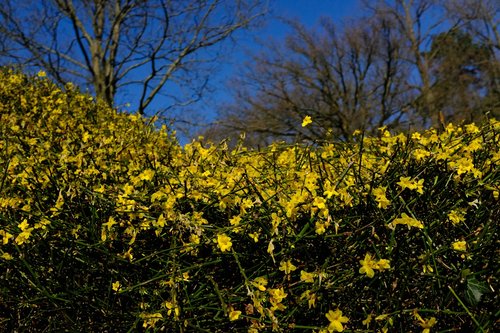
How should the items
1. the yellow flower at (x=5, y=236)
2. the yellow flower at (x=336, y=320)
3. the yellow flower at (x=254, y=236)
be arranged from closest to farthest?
1. the yellow flower at (x=336, y=320)
2. the yellow flower at (x=254, y=236)
3. the yellow flower at (x=5, y=236)

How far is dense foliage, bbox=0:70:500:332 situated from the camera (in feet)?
5.83

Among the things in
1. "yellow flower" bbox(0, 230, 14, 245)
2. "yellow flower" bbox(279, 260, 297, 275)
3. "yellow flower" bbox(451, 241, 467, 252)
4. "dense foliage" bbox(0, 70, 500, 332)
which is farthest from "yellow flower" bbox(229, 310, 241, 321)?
"yellow flower" bbox(0, 230, 14, 245)

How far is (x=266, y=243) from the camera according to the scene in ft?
6.35

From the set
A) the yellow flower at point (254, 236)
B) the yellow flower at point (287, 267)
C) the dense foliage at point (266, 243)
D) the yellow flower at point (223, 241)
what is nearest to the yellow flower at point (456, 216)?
the dense foliage at point (266, 243)

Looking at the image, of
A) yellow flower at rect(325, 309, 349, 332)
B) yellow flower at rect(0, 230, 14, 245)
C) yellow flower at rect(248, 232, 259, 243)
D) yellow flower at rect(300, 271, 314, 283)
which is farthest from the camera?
yellow flower at rect(0, 230, 14, 245)

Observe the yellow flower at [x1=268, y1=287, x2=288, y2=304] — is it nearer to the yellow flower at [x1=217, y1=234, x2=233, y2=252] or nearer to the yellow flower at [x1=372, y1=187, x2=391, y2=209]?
the yellow flower at [x1=217, y1=234, x2=233, y2=252]

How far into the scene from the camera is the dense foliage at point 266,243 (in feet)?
5.83

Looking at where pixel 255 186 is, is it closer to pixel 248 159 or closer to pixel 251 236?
pixel 251 236

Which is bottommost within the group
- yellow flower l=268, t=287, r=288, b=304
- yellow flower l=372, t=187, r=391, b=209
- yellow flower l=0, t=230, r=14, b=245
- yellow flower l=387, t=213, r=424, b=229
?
yellow flower l=268, t=287, r=288, b=304

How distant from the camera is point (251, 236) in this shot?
1871 mm

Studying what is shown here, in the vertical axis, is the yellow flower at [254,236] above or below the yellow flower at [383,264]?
above

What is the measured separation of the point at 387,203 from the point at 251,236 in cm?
52

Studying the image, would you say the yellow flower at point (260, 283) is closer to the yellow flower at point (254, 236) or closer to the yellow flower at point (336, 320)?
the yellow flower at point (254, 236)

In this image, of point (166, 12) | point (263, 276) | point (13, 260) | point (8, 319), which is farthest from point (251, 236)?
point (166, 12)
